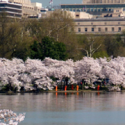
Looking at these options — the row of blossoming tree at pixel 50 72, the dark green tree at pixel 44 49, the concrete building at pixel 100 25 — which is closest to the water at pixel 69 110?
the row of blossoming tree at pixel 50 72

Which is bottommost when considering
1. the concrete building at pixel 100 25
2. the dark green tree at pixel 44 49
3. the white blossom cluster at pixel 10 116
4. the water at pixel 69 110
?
the water at pixel 69 110

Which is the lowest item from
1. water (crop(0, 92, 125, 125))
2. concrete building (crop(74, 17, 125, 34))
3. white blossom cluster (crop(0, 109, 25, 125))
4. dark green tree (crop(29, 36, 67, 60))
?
water (crop(0, 92, 125, 125))

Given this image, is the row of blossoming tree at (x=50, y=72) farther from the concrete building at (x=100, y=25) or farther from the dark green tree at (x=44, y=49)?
the concrete building at (x=100, y=25)

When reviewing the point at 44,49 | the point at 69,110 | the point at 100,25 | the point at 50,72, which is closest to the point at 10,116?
the point at 69,110

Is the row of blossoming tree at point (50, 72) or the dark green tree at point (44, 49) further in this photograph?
the dark green tree at point (44, 49)

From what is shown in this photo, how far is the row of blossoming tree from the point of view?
77.2 meters

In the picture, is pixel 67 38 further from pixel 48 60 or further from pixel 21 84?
pixel 21 84

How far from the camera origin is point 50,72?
3159 inches

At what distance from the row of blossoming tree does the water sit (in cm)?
1262

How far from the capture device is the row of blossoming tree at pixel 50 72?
77.2m

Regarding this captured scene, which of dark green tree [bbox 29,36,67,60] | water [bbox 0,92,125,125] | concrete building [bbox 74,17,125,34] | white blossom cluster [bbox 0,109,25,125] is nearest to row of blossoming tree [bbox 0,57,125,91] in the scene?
dark green tree [bbox 29,36,67,60]

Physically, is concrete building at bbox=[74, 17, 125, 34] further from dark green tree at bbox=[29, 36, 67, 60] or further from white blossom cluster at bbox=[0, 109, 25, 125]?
white blossom cluster at bbox=[0, 109, 25, 125]

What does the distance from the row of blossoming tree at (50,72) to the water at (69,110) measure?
12.6 m

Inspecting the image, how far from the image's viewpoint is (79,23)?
197750mm
